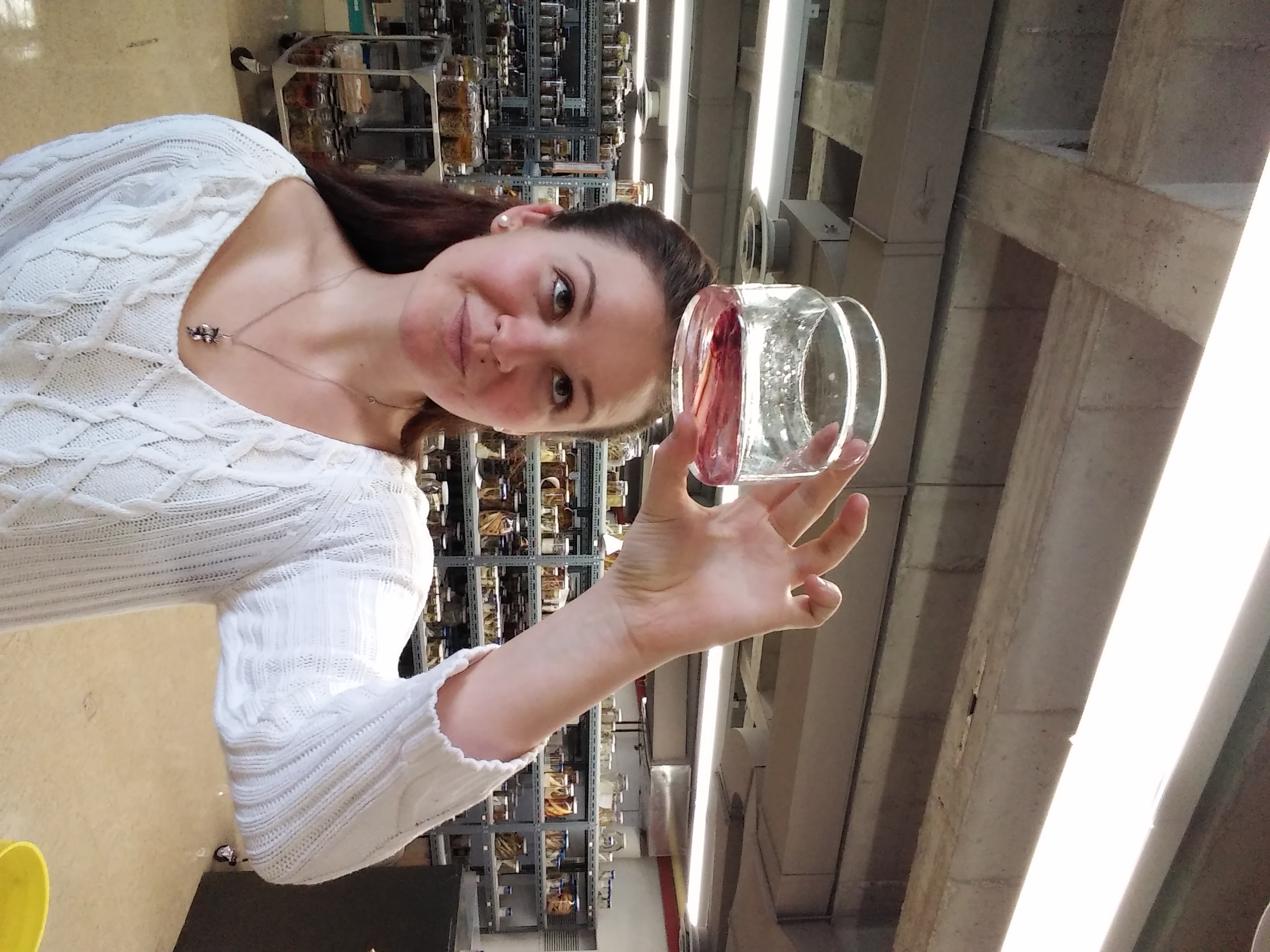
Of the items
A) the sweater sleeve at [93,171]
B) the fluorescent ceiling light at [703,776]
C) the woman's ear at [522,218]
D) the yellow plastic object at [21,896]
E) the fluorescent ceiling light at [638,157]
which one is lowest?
the fluorescent ceiling light at [703,776]

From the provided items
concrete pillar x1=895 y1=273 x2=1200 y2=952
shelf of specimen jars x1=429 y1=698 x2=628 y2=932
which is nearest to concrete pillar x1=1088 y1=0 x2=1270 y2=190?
concrete pillar x1=895 y1=273 x2=1200 y2=952

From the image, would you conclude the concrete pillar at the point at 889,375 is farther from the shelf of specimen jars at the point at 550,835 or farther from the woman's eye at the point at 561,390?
the woman's eye at the point at 561,390

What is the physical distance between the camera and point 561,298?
128cm

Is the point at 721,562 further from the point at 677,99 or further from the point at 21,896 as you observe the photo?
the point at 677,99

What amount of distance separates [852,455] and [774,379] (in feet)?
1.06

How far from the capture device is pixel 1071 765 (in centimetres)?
139

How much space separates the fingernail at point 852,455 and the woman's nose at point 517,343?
0.47 meters

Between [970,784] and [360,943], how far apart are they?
197 cm

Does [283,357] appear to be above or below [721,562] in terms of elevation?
above

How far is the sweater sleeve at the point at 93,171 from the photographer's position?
1.20m

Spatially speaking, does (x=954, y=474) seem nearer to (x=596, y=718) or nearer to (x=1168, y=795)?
(x=1168, y=795)

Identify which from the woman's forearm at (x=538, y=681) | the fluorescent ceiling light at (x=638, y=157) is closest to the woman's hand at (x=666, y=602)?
the woman's forearm at (x=538, y=681)

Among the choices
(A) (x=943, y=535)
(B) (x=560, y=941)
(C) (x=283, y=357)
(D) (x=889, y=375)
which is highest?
(C) (x=283, y=357)

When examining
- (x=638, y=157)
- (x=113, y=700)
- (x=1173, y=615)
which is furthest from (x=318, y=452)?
(x=638, y=157)
